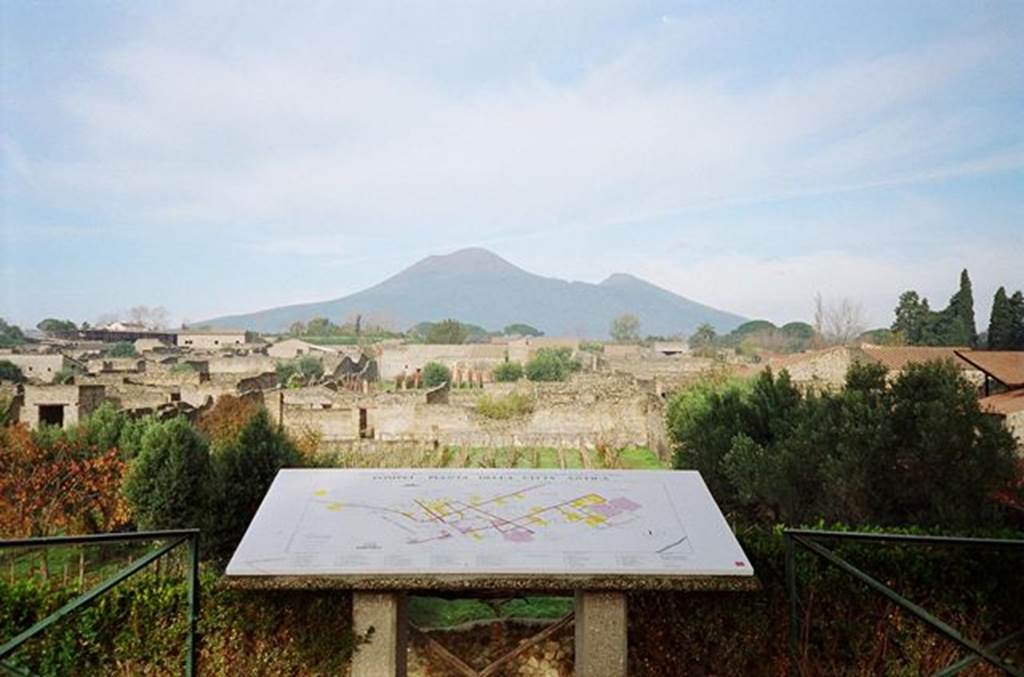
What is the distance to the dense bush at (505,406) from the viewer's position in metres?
25.4

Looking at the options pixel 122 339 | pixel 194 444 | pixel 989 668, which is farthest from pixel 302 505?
pixel 122 339

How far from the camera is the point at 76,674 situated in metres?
4.68

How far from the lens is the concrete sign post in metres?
3.44

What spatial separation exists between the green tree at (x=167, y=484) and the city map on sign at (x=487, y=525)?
5.62 metres

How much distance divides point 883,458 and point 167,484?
8933 millimetres

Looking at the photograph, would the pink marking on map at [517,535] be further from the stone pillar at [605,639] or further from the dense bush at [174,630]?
the dense bush at [174,630]

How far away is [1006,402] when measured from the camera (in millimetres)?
12758

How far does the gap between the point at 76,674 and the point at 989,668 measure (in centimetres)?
544

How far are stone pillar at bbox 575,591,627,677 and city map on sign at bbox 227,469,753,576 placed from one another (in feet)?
1.23

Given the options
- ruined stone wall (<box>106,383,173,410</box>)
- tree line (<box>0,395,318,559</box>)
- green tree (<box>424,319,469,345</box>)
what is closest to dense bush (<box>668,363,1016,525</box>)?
tree line (<box>0,395,318,559</box>)

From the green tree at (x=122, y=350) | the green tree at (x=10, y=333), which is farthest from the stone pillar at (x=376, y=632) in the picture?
the green tree at (x=10, y=333)

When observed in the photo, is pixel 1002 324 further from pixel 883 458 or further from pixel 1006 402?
pixel 883 458

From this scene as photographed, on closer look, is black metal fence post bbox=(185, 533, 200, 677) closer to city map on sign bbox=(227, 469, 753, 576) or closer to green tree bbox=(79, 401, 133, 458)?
city map on sign bbox=(227, 469, 753, 576)

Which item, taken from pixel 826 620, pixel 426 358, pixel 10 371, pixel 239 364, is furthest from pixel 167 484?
pixel 426 358
